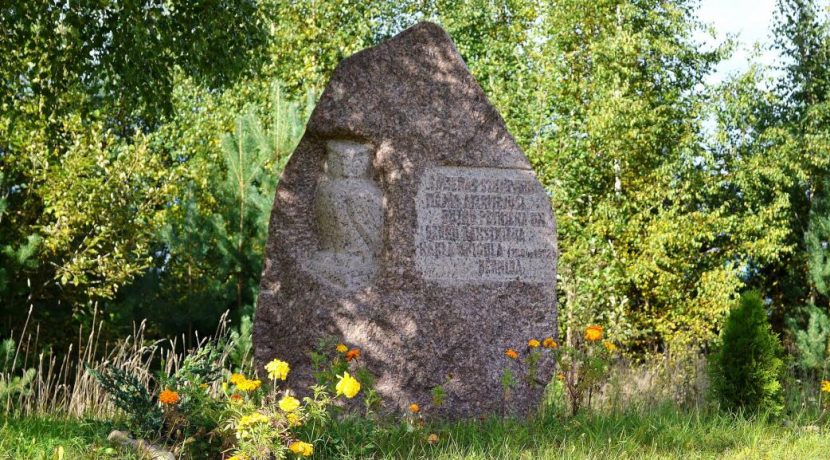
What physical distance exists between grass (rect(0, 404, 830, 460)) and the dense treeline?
3774 mm

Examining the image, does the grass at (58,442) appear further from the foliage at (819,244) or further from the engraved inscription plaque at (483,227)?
the foliage at (819,244)

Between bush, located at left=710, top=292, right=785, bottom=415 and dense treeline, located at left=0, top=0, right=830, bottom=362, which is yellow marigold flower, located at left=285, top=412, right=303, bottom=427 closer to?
bush, located at left=710, top=292, right=785, bottom=415

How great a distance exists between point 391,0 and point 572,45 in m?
5.14

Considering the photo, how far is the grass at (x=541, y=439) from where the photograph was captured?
4852 mm

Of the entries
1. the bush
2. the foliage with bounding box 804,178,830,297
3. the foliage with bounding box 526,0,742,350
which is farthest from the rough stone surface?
the foliage with bounding box 804,178,830,297

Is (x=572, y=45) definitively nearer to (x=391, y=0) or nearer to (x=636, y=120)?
(x=636, y=120)

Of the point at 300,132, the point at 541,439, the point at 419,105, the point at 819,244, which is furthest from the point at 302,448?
the point at 819,244

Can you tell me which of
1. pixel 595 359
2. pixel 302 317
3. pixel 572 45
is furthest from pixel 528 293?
pixel 572 45

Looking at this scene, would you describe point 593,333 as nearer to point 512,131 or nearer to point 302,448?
point 302,448

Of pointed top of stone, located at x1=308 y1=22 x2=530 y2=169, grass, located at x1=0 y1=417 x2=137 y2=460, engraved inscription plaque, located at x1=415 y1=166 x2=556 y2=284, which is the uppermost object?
pointed top of stone, located at x1=308 y1=22 x2=530 y2=169

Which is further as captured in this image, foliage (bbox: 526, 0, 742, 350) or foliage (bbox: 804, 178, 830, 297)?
foliage (bbox: 804, 178, 830, 297)

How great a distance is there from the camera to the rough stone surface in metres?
6.54

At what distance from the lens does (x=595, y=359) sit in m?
5.86

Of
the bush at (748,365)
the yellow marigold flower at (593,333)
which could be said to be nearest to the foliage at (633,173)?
the bush at (748,365)
